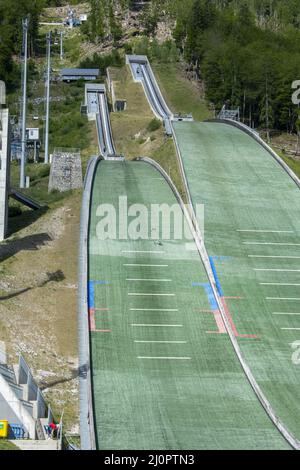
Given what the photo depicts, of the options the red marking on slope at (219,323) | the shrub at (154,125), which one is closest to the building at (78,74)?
the shrub at (154,125)

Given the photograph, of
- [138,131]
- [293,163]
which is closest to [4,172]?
[293,163]

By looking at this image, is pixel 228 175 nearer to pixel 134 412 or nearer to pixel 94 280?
pixel 94 280

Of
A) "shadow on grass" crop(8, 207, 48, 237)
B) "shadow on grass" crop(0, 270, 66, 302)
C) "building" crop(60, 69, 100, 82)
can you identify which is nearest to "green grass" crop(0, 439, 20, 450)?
"shadow on grass" crop(0, 270, 66, 302)

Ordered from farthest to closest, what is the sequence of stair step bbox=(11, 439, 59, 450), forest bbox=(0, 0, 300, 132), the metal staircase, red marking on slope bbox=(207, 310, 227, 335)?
forest bbox=(0, 0, 300, 132), red marking on slope bbox=(207, 310, 227, 335), the metal staircase, stair step bbox=(11, 439, 59, 450)

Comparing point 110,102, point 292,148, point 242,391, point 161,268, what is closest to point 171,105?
point 110,102

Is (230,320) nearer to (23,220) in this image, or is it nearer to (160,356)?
(160,356)

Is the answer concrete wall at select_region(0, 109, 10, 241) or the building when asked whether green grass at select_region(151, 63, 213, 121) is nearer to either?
the building
